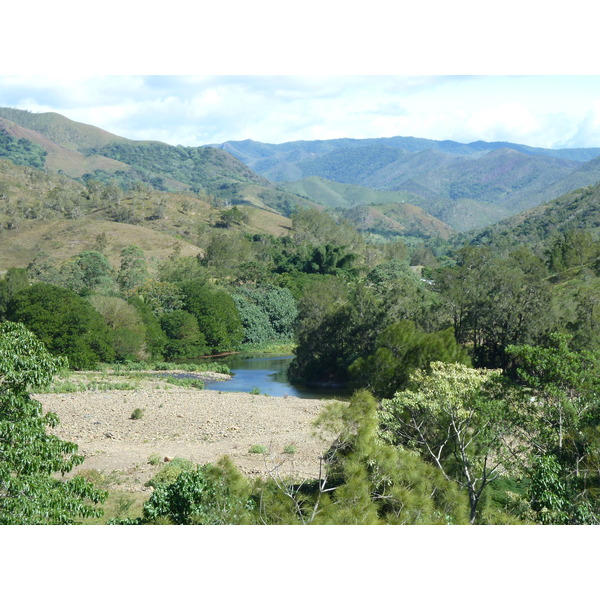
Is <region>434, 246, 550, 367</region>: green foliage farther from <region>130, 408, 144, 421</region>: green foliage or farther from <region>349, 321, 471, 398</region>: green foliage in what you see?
<region>130, 408, 144, 421</region>: green foliage

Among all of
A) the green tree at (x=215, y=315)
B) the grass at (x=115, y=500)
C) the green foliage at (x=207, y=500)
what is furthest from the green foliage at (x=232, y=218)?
the green foliage at (x=207, y=500)

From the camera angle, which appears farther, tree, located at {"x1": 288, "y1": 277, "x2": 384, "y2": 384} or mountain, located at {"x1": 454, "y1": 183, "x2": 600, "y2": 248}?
mountain, located at {"x1": 454, "y1": 183, "x2": 600, "y2": 248}

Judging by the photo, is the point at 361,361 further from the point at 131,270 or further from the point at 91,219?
the point at 91,219

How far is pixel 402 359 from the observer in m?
24.8

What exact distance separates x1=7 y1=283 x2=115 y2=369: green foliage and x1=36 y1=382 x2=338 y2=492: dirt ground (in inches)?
354

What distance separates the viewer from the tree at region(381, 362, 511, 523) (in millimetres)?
11125

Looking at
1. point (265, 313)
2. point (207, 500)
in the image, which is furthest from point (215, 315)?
point (207, 500)

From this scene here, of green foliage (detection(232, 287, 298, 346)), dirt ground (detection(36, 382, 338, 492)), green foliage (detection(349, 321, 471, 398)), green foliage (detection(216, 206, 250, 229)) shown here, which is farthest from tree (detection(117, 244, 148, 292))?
green foliage (detection(349, 321, 471, 398))

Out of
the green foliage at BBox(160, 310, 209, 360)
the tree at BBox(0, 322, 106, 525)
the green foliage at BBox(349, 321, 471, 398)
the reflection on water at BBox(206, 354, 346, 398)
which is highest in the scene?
the tree at BBox(0, 322, 106, 525)

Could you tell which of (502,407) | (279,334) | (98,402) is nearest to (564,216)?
(279,334)

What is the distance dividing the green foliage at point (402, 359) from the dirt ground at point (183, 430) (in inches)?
111

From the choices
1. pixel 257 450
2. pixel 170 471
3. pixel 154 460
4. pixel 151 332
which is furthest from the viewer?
pixel 151 332

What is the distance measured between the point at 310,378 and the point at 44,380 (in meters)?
30.3

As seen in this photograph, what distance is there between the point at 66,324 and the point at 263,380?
40.1ft
